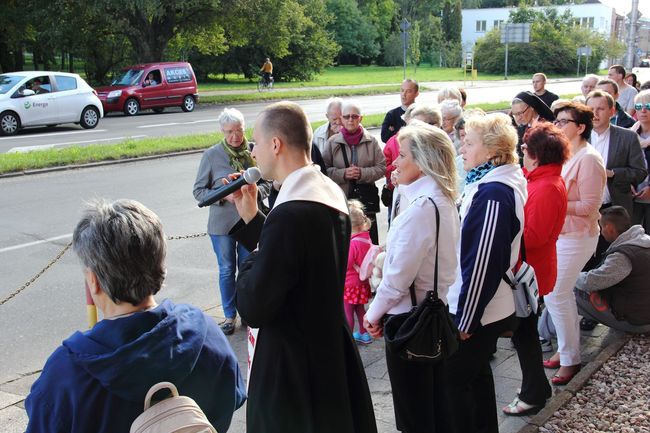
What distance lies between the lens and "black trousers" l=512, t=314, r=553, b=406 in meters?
4.58

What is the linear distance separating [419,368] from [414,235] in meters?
0.81

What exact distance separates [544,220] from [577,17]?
4065 inches

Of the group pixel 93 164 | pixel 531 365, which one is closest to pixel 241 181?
pixel 531 365

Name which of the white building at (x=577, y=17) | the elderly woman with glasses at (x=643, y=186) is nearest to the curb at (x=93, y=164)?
the elderly woman with glasses at (x=643, y=186)

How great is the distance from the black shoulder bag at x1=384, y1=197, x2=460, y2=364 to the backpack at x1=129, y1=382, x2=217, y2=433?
1.87m

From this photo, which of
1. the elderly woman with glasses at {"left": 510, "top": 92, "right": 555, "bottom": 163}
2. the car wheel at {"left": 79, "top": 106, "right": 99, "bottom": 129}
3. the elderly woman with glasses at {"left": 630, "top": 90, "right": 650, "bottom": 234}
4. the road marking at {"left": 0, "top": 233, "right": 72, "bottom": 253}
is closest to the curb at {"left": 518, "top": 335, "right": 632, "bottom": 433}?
the elderly woman with glasses at {"left": 510, "top": 92, "right": 555, "bottom": 163}

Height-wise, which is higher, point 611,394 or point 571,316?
point 571,316

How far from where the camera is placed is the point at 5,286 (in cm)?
764

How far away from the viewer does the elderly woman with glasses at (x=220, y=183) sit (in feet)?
20.5

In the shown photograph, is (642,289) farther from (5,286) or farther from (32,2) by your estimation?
(32,2)

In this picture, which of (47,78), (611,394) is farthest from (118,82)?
(611,394)

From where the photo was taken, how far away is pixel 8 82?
20.9 m

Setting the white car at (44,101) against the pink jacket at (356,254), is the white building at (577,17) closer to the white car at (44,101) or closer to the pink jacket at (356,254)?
the white car at (44,101)

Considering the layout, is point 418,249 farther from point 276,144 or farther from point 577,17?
point 577,17
